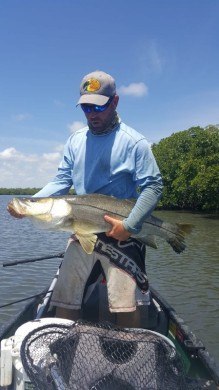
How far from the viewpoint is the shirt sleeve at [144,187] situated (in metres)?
4.05

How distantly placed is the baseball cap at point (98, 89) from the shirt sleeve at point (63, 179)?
28.6 inches

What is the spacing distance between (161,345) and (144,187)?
1.54 metres

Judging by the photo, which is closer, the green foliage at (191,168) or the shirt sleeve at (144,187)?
the shirt sleeve at (144,187)

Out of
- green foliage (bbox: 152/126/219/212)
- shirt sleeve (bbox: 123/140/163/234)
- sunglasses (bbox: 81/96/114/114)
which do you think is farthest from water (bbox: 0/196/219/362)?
green foliage (bbox: 152/126/219/212)

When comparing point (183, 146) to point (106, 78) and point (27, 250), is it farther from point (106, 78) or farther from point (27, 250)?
point (106, 78)

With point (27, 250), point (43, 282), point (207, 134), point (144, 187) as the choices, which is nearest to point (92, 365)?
point (144, 187)

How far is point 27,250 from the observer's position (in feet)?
64.6

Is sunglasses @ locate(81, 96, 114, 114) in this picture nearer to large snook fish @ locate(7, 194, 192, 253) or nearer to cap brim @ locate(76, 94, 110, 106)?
cap brim @ locate(76, 94, 110, 106)

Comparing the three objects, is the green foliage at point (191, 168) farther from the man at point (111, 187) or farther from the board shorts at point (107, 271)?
the board shorts at point (107, 271)

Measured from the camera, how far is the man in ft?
13.6

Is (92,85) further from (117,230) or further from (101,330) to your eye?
(101,330)

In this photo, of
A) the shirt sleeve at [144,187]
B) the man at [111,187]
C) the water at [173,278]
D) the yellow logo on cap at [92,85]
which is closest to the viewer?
the shirt sleeve at [144,187]

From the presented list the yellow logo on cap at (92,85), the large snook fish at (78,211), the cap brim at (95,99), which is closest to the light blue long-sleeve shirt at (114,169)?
the large snook fish at (78,211)

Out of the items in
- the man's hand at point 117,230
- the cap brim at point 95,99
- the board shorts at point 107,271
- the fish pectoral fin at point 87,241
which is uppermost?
the cap brim at point 95,99
